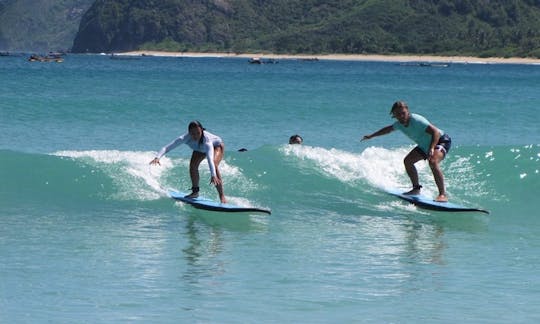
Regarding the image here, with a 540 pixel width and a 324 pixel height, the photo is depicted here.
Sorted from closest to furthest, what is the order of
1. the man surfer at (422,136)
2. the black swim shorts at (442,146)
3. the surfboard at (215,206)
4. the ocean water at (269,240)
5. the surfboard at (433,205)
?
the ocean water at (269,240), the surfboard at (215,206), the surfboard at (433,205), the man surfer at (422,136), the black swim shorts at (442,146)

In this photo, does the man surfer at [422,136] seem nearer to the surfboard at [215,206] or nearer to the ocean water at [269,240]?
the ocean water at [269,240]

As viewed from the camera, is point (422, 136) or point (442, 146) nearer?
point (422, 136)

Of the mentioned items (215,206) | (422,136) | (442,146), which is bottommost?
(215,206)

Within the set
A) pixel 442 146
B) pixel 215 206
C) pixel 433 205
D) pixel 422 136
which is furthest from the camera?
pixel 442 146

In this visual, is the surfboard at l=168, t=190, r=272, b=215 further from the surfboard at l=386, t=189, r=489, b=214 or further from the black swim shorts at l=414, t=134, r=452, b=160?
the black swim shorts at l=414, t=134, r=452, b=160

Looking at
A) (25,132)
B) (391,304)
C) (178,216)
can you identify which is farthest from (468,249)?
(25,132)

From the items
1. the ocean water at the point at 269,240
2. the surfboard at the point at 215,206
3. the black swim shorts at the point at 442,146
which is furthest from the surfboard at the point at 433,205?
the surfboard at the point at 215,206

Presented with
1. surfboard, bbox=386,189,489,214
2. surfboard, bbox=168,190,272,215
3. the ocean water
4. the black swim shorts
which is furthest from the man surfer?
surfboard, bbox=168,190,272,215

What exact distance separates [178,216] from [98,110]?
2732 centimetres

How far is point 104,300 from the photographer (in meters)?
11.3

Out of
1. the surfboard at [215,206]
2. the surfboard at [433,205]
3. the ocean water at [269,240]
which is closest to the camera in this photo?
the ocean water at [269,240]

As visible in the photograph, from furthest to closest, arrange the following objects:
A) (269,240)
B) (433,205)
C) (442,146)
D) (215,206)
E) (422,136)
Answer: (442,146) < (422,136) < (433,205) < (215,206) < (269,240)

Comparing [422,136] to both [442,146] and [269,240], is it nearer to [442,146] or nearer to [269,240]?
[442,146]

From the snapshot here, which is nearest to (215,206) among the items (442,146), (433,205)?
(433,205)
